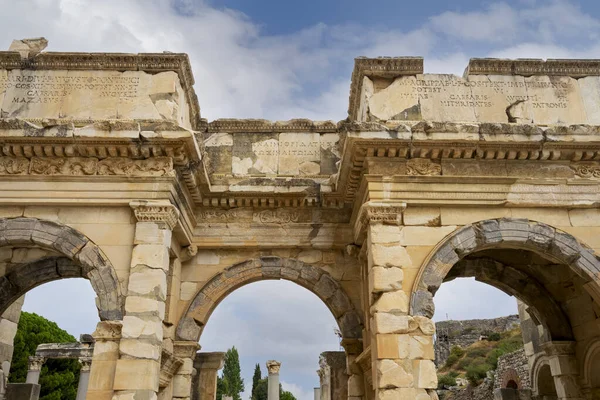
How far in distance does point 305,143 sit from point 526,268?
4332 millimetres

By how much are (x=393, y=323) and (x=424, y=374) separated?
657mm

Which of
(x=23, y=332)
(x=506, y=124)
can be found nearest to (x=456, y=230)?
(x=506, y=124)

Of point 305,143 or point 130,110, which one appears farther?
point 305,143

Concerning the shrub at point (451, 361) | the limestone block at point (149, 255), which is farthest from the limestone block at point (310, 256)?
the shrub at point (451, 361)

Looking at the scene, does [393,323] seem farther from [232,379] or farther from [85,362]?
[232,379]

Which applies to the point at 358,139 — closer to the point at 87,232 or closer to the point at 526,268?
the point at 87,232

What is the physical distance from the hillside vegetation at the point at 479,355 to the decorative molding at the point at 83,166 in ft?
63.4

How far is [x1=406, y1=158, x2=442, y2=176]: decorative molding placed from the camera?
727 cm

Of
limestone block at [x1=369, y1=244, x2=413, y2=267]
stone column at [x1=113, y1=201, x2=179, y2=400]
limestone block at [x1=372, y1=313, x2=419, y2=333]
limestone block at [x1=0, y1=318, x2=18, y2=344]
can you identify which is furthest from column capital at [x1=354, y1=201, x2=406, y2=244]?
limestone block at [x1=0, y1=318, x2=18, y2=344]

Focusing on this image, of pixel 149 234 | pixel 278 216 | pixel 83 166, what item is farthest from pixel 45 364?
pixel 149 234

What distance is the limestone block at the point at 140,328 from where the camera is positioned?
6426 mm

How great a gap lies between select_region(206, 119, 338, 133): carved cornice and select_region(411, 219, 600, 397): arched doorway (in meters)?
3.29

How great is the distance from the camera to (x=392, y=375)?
6.15 m

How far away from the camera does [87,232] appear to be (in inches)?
279
